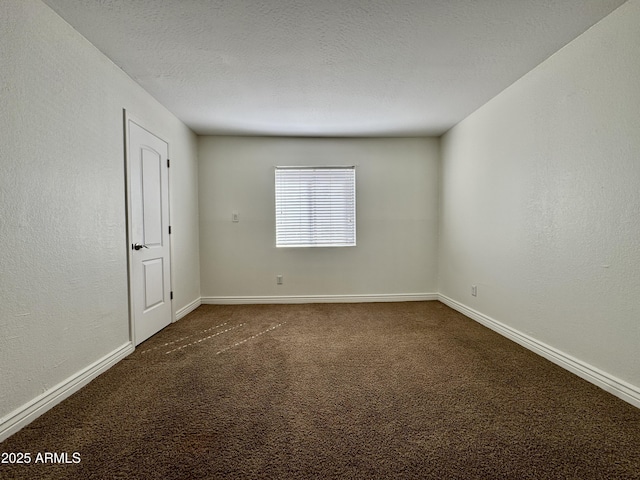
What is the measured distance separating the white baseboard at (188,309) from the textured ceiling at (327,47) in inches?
92.6

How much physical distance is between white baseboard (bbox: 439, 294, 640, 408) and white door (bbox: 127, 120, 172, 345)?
3.46m

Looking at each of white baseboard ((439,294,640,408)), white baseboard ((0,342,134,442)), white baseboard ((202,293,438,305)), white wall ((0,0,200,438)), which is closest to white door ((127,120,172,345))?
white wall ((0,0,200,438))

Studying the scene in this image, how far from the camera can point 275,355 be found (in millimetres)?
2529

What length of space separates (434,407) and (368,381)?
0.46 m

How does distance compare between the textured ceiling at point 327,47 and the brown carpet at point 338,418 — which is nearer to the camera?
the brown carpet at point 338,418

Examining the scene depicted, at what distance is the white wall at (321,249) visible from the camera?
4.27m

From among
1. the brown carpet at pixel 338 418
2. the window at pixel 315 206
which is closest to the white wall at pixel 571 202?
the brown carpet at pixel 338 418

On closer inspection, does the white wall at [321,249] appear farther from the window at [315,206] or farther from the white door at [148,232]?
the white door at [148,232]

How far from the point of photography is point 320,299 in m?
4.36

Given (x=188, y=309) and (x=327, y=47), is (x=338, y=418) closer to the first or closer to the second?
(x=327, y=47)

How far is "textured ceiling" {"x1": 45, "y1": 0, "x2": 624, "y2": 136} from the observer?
1.84 meters

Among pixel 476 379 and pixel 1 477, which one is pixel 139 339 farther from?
pixel 476 379

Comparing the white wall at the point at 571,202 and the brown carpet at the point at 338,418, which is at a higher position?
the white wall at the point at 571,202

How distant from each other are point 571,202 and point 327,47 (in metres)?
2.12
